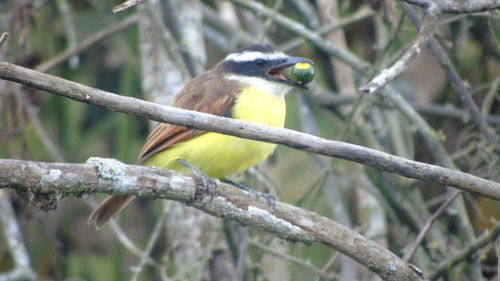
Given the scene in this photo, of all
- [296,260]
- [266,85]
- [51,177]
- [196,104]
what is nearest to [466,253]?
[296,260]

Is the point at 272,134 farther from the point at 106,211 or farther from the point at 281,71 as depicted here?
the point at 281,71

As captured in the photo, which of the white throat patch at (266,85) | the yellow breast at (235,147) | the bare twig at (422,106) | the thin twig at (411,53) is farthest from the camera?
the bare twig at (422,106)

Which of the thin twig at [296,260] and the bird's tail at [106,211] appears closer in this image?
the bird's tail at [106,211]

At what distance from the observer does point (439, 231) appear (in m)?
4.51

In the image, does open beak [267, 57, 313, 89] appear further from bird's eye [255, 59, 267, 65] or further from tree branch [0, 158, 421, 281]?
tree branch [0, 158, 421, 281]

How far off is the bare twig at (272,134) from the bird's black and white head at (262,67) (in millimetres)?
1683

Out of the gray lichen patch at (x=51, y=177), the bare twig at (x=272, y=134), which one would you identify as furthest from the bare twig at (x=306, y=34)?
the gray lichen patch at (x=51, y=177)

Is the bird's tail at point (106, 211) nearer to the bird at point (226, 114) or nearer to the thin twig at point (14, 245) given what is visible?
the bird at point (226, 114)

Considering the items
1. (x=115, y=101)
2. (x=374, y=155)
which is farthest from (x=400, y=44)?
(x=115, y=101)

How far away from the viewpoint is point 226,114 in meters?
4.01

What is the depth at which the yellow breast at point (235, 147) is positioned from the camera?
147 inches

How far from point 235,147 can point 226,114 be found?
13.4 inches

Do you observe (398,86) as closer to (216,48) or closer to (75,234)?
(216,48)

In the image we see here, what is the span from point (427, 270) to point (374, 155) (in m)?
1.98
